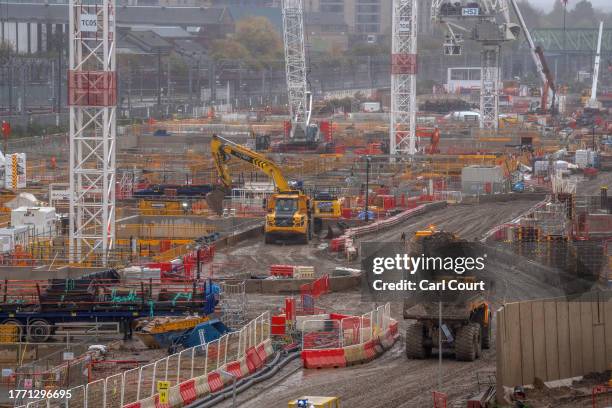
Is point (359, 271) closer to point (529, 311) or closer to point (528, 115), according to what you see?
point (529, 311)

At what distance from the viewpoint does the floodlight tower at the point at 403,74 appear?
55.8m

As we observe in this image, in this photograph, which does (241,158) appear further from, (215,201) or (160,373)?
(160,373)

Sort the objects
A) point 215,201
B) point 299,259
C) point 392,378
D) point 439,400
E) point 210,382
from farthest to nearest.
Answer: point 215,201
point 299,259
point 392,378
point 210,382
point 439,400

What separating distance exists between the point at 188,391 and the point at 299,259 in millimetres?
15170

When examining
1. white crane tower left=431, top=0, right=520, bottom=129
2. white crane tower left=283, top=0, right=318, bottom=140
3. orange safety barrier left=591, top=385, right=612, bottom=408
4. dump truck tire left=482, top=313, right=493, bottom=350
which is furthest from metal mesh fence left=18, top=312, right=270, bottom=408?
white crane tower left=283, top=0, right=318, bottom=140

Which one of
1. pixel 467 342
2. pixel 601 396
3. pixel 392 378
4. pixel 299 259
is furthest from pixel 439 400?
pixel 299 259

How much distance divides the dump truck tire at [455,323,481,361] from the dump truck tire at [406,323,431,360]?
1.69 ft

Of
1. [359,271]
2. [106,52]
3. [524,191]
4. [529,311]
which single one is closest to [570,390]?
[529,311]

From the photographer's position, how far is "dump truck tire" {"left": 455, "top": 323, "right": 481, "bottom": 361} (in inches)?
787

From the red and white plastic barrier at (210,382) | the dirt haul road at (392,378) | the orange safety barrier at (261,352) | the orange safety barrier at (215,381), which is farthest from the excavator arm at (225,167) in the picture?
the orange safety barrier at (215,381)

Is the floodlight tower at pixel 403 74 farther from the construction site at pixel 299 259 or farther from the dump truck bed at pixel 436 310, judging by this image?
the dump truck bed at pixel 436 310

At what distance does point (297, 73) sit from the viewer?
70.5 metres

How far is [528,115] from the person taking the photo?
9700cm

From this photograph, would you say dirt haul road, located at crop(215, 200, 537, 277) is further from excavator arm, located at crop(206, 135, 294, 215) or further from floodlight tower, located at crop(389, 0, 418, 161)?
floodlight tower, located at crop(389, 0, 418, 161)
